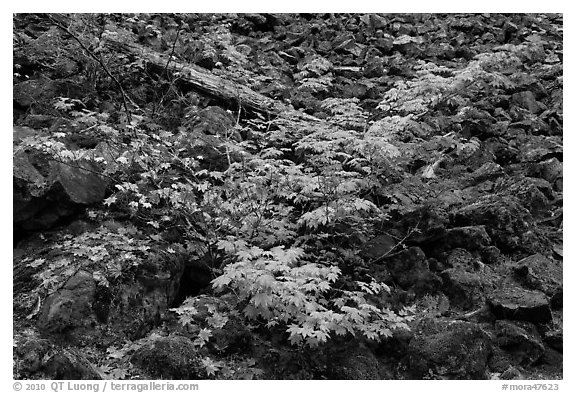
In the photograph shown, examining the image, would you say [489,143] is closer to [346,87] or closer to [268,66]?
[346,87]

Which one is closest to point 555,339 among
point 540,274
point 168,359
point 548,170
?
point 540,274

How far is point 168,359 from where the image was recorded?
4.27 metres

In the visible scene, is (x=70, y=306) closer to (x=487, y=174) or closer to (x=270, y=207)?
(x=270, y=207)

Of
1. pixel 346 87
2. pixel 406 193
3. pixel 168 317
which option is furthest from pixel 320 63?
pixel 168 317

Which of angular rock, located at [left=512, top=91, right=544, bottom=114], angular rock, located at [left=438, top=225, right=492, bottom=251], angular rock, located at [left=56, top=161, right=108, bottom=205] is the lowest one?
angular rock, located at [left=438, top=225, right=492, bottom=251]

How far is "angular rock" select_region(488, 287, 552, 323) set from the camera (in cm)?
508

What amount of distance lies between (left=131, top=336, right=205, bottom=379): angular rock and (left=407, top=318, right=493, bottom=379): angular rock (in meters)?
2.25

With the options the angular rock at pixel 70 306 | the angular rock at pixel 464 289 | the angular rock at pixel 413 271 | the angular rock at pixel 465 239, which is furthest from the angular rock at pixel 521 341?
the angular rock at pixel 70 306

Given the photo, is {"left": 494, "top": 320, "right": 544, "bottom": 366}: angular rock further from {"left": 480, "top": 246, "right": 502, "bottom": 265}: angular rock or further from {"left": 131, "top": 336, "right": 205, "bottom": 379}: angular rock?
{"left": 131, "top": 336, "right": 205, "bottom": 379}: angular rock

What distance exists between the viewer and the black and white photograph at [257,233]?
14.3 ft

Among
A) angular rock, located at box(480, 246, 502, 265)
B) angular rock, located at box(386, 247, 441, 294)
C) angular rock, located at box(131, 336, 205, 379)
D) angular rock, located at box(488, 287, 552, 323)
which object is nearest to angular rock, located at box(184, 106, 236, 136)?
angular rock, located at box(386, 247, 441, 294)

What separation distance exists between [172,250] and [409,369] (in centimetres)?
294

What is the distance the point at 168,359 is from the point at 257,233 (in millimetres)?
1680

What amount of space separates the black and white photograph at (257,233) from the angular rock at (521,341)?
0.02 m
